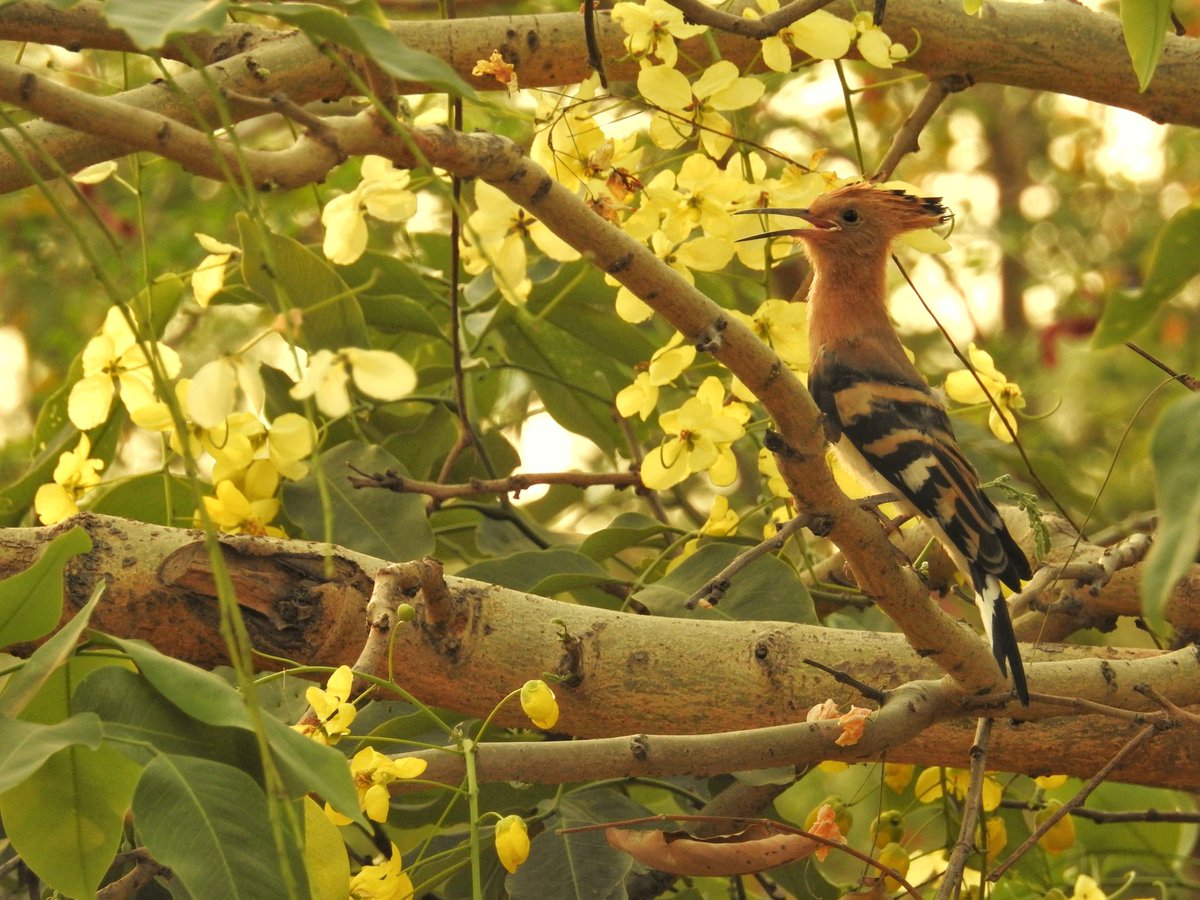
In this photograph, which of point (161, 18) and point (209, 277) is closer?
point (161, 18)

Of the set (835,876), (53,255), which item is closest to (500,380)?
(53,255)

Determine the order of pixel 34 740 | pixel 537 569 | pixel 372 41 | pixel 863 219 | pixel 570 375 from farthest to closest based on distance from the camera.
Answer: pixel 863 219 < pixel 570 375 < pixel 537 569 < pixel 34 740 < pixel 372 41

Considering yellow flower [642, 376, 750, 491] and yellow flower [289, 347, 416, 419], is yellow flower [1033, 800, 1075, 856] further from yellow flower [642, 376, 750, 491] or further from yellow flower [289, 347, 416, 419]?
yellow flower [289, 347, 416, 419]

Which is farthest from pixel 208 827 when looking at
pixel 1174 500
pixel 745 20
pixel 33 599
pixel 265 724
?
pixel 745 20

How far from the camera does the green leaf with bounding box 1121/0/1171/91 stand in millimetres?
819

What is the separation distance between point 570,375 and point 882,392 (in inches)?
16.9

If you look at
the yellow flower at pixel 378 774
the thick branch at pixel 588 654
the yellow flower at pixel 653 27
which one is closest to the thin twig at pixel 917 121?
the yellow flower at pixel 653 27

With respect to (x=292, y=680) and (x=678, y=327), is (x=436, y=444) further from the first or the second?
(x=678, y=327)

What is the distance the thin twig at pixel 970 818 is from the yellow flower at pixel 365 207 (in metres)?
0.65

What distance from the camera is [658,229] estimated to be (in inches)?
54.6

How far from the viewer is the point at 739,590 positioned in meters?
1.47

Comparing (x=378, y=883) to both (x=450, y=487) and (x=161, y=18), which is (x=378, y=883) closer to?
(x=450, y=487)

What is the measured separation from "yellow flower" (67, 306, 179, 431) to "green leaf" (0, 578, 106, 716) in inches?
13.9

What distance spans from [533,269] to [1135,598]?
88 centimetres
